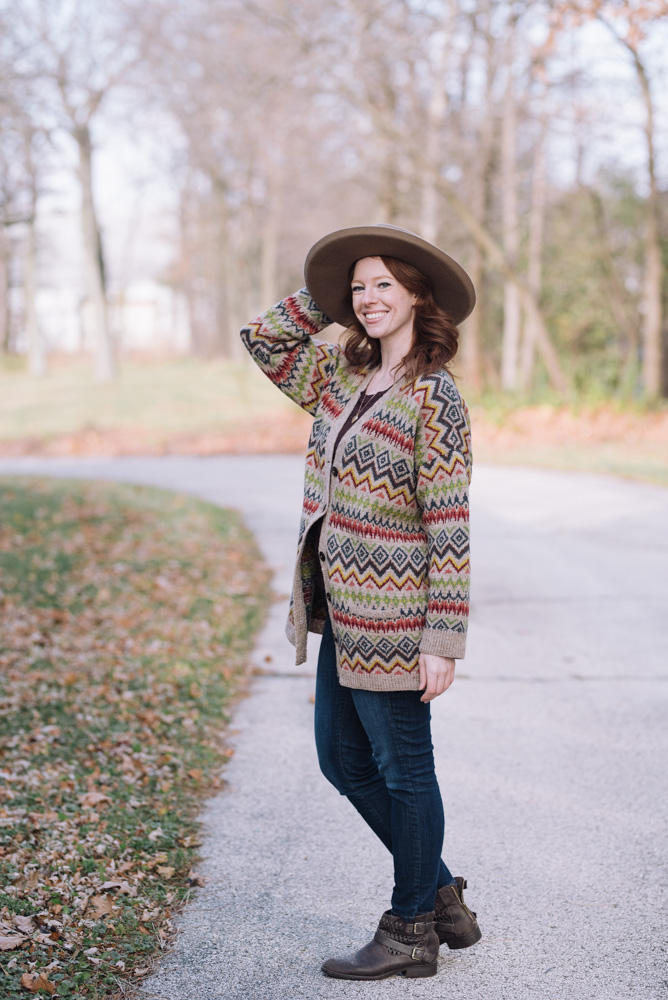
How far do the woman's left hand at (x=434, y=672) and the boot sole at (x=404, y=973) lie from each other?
0.83 metres

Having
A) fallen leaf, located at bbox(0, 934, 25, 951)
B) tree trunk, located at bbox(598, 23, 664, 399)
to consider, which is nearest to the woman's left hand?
fallen leaf, located at bbox(0, 934, 25, 951)

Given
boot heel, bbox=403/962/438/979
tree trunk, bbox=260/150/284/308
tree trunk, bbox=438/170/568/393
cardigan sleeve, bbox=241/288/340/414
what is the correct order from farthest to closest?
tree trunk, bbox=260/150/284/308
tree trunk, bbox=438/170/568/393
cardigan sleeve, bbox=241/288/340/414
boot heel, bbox=403/962/438/979

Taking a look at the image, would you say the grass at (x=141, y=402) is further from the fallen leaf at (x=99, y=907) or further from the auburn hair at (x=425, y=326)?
the auburn hair at (x=425, y=326)

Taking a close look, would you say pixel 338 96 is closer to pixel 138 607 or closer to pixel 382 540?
pixel 138 607

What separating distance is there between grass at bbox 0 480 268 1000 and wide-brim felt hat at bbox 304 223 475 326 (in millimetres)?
2046

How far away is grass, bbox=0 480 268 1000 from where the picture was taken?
310cm

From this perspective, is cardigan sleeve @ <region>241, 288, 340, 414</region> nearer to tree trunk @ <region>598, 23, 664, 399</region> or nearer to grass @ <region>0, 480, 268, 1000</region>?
grass @ <region>0, 480, 268, 1000</region>

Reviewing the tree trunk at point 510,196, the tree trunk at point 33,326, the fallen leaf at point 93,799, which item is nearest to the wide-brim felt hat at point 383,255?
the fallen leaf at point 93,799

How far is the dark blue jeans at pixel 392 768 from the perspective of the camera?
109 inches

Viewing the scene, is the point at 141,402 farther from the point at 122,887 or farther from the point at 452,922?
the point at 452,922

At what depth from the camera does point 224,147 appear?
32.5 m

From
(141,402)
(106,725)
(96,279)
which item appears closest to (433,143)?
(141,402)

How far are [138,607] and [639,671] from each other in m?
3.45

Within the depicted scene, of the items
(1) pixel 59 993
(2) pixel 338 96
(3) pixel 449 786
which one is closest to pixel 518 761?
(3) pixel 449 786
